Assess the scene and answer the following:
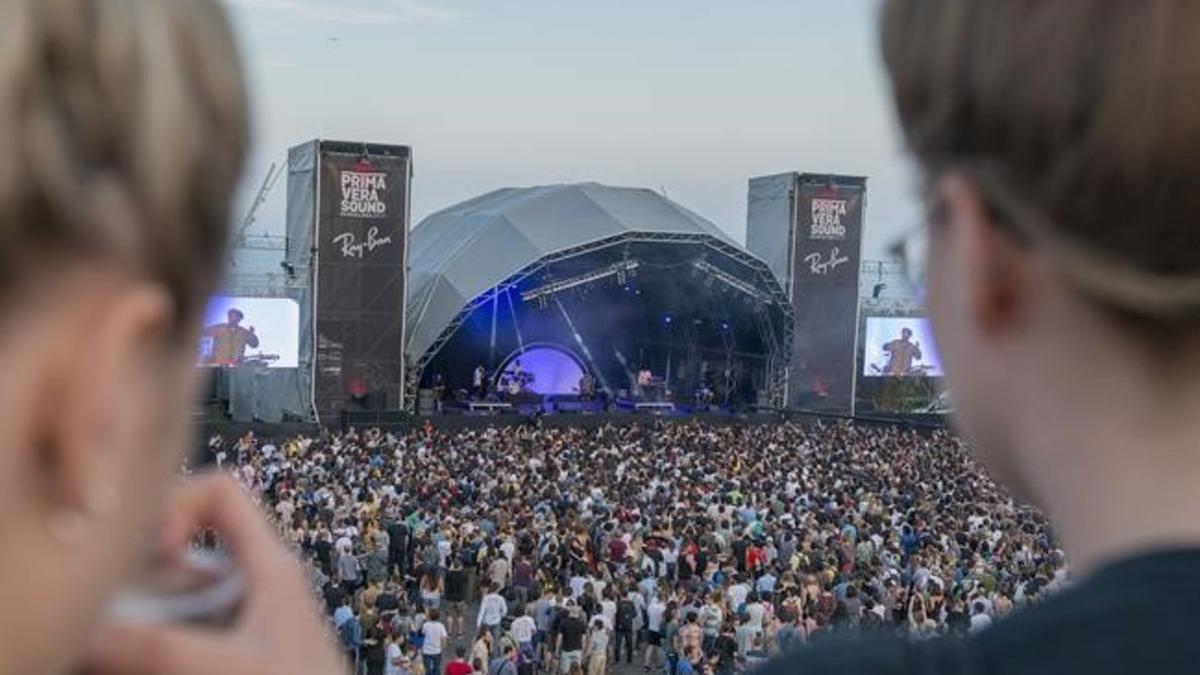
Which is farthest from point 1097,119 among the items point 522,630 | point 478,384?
point 478,384

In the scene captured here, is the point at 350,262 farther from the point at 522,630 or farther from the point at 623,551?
the point at 522,630

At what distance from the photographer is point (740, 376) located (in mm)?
37250

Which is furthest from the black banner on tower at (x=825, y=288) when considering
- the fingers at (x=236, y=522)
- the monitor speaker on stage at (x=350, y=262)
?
the fingers at (x=236, y=522)

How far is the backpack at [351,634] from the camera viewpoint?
1055 cm

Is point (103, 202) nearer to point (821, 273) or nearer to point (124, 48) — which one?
point (124, 48)

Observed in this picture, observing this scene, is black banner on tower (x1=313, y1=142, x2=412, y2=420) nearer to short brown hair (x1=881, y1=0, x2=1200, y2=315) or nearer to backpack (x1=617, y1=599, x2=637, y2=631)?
backpack (x1=617, y1=599, x2=637, y2=631)

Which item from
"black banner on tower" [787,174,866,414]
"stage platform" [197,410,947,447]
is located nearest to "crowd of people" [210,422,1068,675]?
"stage platform" [197,410,947,447]

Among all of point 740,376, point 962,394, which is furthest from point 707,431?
point 962,394

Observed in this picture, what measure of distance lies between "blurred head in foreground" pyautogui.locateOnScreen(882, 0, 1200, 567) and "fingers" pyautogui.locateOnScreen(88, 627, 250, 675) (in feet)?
2.23

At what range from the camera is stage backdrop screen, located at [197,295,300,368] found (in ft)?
94.7

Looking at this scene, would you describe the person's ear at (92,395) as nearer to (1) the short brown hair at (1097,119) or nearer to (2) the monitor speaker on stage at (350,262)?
(1) the short brown hair at (1097,119)

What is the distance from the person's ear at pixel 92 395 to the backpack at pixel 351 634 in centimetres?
1034

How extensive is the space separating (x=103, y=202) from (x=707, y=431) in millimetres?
29732

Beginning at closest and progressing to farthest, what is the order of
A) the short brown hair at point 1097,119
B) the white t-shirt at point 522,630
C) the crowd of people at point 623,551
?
the short brown hair at point 1097,119 < the white t-shirt at point 522,630 < the crowd of people at point 623,551
